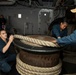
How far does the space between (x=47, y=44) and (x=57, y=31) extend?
100 centimetres

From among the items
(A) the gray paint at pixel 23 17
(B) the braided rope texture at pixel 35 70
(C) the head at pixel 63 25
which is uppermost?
(C) the head at pixel 63 25

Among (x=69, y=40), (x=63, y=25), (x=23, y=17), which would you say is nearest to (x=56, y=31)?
(x=63, y=25)

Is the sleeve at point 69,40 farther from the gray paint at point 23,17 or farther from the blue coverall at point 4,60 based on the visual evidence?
the gray paint at point 23,17

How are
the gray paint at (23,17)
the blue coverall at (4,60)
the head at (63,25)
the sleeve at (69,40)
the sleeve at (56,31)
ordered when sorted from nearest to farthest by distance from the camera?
1. the sleeve at (69,40)
2. the blue coverall at (4,60)
3. the head at (63,25)
4. the sleeve at (56,31)
5. the gray paint at (23,17)

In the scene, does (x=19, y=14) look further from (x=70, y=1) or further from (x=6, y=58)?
(x=6, y=58)

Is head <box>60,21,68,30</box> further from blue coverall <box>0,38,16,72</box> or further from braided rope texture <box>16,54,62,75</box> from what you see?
blue coverall <box>0,38,16,72</box>

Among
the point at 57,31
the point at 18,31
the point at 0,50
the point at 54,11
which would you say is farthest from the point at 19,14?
the point at 0,50

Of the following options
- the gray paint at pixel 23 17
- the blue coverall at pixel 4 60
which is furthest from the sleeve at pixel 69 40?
the gray paint at pixel 23 17

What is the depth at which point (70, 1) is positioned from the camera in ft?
12.9

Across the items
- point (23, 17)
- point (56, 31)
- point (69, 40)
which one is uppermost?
point (69, 40)

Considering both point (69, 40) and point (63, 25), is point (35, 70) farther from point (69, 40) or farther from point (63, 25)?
point (63, 25)

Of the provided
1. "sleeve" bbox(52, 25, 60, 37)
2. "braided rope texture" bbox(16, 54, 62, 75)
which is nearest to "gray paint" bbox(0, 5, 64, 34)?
"sleeve" bbox(52, 25, 60, 37)

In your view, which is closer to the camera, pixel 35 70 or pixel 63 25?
pixel 35 70

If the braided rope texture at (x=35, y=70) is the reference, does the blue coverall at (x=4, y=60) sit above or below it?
below
